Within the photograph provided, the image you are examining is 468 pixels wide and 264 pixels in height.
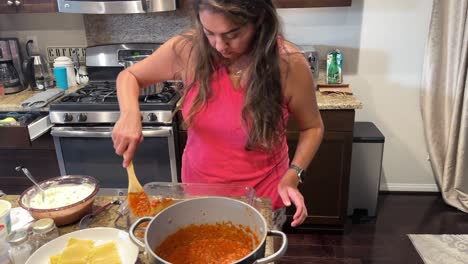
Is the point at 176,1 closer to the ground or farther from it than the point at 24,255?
farther from it

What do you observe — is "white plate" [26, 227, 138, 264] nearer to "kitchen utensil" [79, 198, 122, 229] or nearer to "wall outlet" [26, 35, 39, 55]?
"kitchen utensil" [79, 198, 122, 229]

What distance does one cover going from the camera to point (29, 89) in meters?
2.54

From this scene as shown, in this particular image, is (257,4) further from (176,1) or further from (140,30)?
(140,30)

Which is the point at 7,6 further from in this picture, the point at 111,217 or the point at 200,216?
the point at 200,216

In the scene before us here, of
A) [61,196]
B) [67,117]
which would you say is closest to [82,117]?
[67,117]

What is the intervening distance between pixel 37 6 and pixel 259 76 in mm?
1771

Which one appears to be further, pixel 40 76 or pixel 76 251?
pixel 40 76

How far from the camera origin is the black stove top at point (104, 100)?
7.04 feet

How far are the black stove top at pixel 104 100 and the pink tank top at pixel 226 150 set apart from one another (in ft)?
2.91

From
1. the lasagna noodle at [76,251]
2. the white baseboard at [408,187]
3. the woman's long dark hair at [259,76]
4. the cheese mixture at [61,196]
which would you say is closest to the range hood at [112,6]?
the woman's long dark hair at [259,76]

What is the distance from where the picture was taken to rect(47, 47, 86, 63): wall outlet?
8.83 feet

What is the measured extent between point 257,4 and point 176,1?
4.64ft

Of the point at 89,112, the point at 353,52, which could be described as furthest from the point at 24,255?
the point at 353,52

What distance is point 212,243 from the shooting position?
0.90 m
